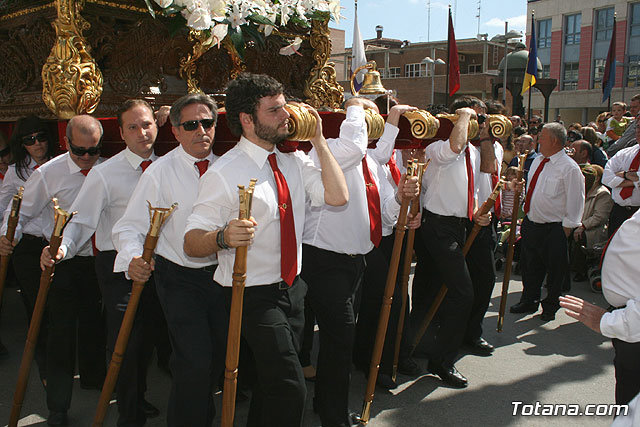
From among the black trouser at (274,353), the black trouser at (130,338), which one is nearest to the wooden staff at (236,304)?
the black trouser at (274,353)

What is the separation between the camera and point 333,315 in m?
3.47

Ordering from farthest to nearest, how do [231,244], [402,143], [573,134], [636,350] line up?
[573,134]
[402,143]
[636,350]
[231,244]

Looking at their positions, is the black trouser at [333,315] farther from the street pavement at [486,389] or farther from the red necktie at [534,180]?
the red necktie at [534,180]

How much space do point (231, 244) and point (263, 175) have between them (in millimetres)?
555

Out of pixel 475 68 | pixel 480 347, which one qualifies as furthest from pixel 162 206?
pixel 475 68

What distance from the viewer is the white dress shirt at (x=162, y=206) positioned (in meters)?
3.14

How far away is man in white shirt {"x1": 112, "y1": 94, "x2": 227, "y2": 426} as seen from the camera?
118 inches

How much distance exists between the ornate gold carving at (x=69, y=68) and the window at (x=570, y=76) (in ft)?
135

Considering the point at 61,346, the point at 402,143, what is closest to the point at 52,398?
the point at 61,346

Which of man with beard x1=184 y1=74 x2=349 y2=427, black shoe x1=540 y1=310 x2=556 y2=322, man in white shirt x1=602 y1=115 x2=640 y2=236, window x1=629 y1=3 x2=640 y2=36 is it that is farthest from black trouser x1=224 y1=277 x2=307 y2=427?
window x1=629 y1=3 x2=640 y2=36

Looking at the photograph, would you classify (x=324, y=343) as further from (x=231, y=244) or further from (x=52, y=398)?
(x=52, y=398)

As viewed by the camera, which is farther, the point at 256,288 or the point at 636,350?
the point at 256,288

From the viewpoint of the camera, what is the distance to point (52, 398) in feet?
12.0

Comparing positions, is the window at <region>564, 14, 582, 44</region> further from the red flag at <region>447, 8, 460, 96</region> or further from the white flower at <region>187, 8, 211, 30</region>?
the white flower at <region>187, 8, 211, 30</region>
